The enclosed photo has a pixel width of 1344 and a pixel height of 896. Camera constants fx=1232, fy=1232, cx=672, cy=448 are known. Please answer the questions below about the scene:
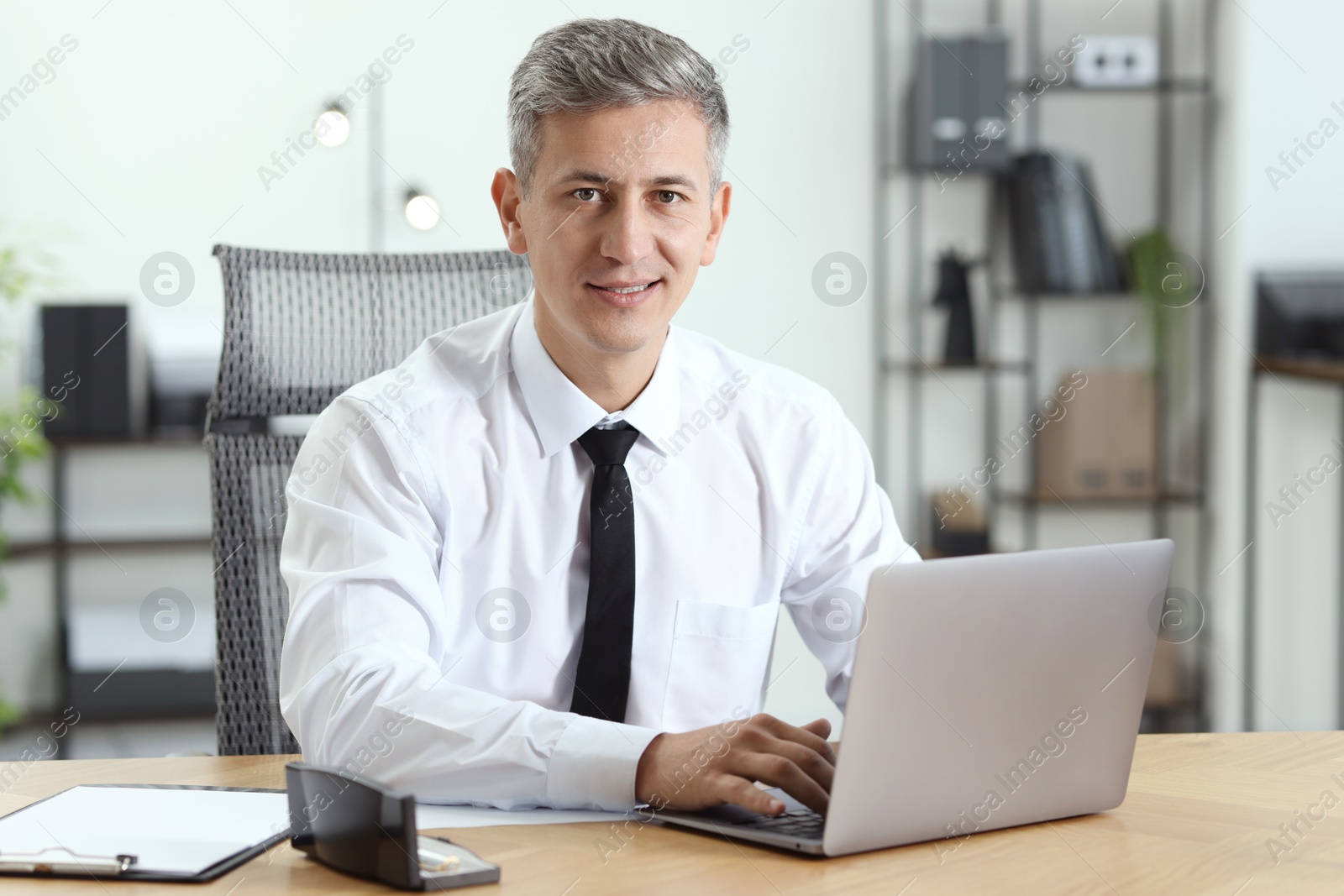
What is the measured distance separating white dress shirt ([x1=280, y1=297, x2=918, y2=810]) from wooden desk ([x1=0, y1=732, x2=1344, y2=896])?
4.6 inches

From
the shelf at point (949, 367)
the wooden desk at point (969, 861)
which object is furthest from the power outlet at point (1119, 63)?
the wooden desk at point (969, 861)

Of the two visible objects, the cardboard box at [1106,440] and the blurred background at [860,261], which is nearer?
the blurred background at [860,261]

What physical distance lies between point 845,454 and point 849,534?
0.10m

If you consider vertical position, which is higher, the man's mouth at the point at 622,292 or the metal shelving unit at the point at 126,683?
the man's mouth at the point at 622,292

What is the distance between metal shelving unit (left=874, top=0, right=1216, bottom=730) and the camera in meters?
3.16

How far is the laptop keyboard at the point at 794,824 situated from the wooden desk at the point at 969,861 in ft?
0.07

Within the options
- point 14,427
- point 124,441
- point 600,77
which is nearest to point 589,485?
point 600,77

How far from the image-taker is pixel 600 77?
126 cm

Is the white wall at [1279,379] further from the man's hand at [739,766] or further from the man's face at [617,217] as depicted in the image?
the man's hand at [739,766]

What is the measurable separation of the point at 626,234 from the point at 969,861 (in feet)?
2.30

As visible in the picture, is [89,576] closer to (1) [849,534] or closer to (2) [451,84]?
(2) [451,84]

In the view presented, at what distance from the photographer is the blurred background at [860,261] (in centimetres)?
293

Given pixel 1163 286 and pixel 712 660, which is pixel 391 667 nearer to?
pixel 712 660

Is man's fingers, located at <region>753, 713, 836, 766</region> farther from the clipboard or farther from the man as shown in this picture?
the clipboard
